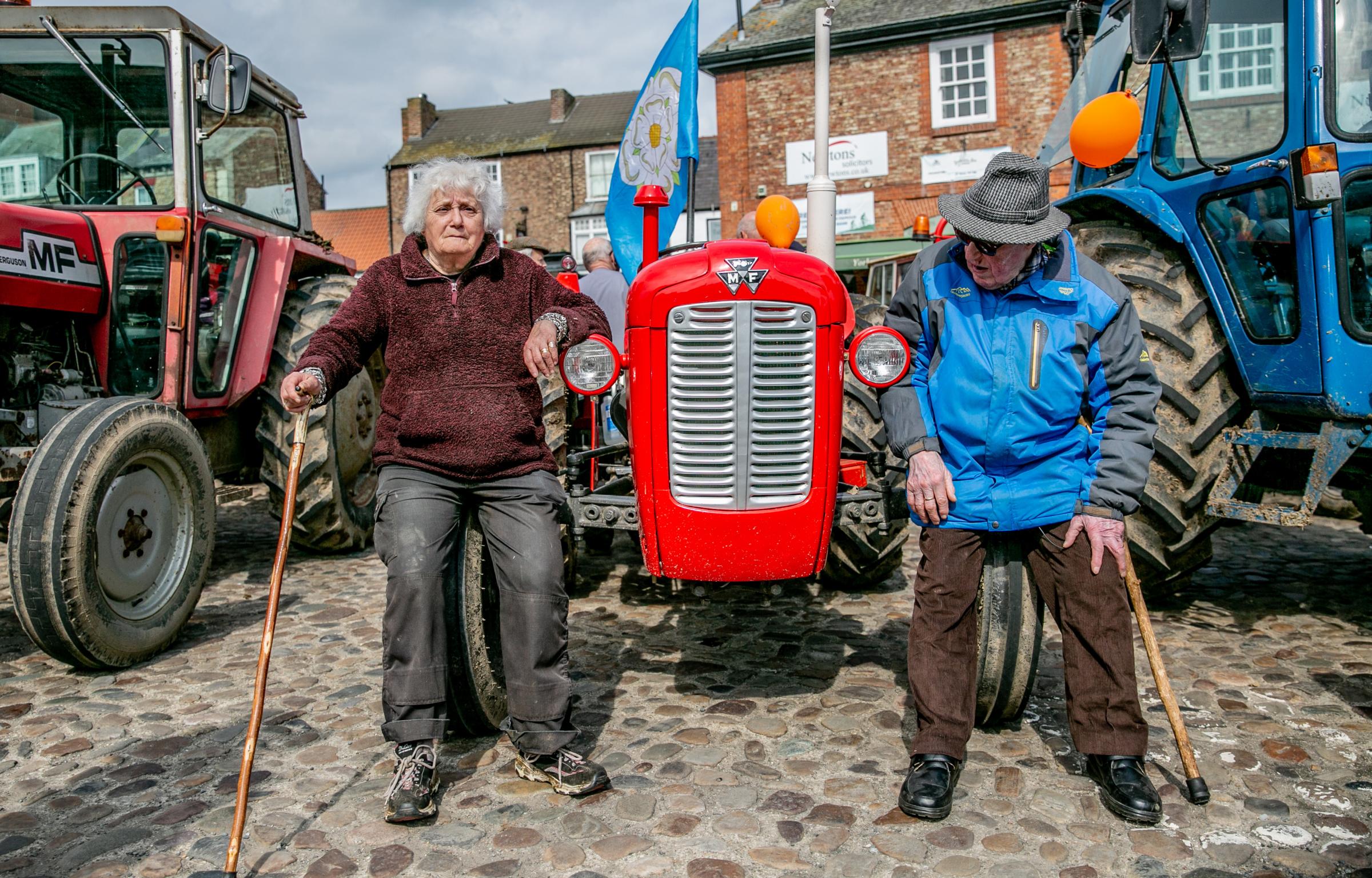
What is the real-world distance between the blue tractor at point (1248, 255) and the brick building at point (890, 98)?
14.8m

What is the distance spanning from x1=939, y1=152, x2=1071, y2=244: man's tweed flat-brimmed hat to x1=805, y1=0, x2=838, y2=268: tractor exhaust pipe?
A: 1630 millimetres

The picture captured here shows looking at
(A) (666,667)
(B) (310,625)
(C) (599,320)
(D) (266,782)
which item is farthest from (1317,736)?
(B) (310,625)

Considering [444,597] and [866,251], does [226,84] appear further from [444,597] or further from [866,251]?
[866,251]

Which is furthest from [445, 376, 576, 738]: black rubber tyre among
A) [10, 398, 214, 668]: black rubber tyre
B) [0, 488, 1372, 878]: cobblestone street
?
[10, 398, 214, 668]: black rubber tyre

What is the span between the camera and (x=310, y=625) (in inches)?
184

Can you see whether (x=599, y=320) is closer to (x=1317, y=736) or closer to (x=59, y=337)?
(x=1317, y=736)

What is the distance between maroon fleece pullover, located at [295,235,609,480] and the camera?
292cm

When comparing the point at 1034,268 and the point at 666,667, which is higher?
the point at 1034,268

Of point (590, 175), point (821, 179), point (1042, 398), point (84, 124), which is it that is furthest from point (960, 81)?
point (1042, 398)

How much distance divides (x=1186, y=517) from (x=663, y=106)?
3221 millimetres

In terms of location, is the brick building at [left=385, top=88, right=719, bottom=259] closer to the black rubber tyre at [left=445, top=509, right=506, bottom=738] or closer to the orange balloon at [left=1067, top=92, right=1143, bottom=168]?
the orange balloon at [left=1067, top=92, right=1143, bottom=168]

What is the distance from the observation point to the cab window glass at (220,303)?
206 inches

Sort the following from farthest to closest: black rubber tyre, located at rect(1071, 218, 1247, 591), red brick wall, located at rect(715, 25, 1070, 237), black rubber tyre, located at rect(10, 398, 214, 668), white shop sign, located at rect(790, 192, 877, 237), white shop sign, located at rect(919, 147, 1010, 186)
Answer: white shop sign, located at rect(790, 192, 877, 237)
white shop sign, located at rect(919, 147, 1010, 186)
red brick wall, located at rect(715, 25, 1070, 237)
black rubber tyre, located at rect(1071, 218, 1247, 591)
black rubber tyre, located at rect(10, 398, 214, 668)

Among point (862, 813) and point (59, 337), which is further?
point (59, 337)
